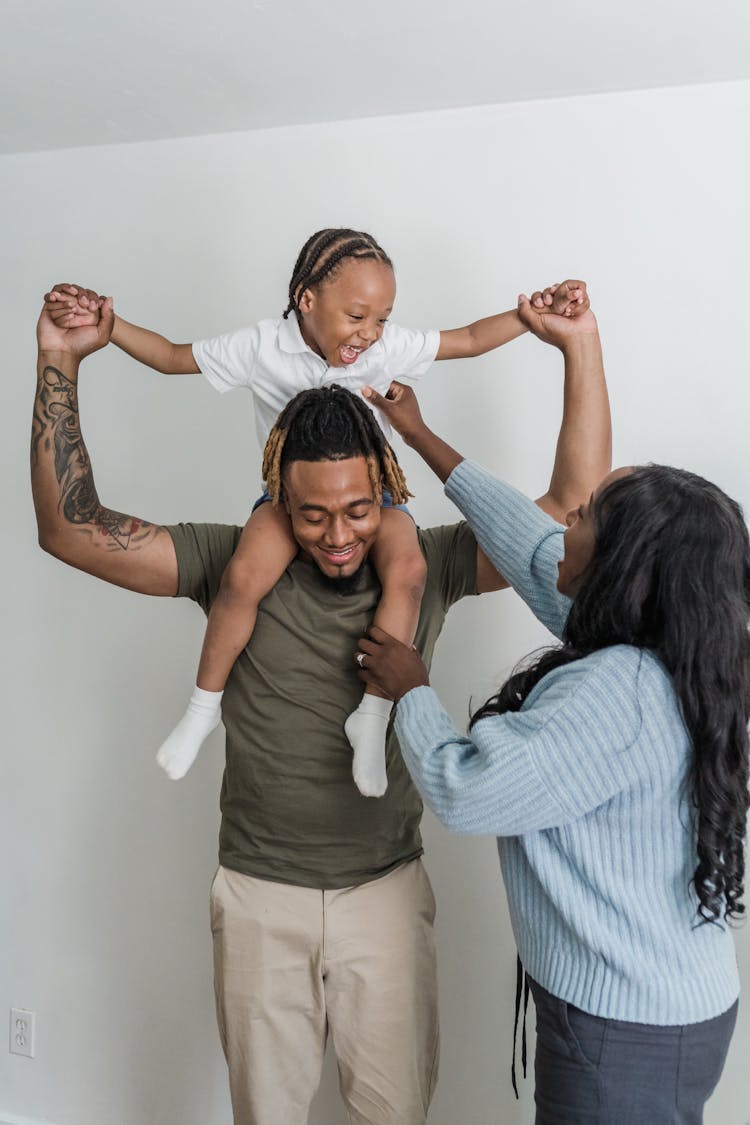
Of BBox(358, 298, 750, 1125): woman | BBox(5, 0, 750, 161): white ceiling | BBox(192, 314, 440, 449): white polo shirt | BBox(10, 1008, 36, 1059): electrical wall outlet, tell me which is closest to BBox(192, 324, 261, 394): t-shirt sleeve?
BBox(192, 314, 440, 449): white polo shirt

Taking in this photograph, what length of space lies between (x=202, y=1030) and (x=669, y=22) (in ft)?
7.55

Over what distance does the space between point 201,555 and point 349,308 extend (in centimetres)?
46

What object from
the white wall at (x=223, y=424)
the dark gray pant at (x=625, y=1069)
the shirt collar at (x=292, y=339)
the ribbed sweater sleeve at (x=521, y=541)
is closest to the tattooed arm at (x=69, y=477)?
the shirt collar at (x=292, y=339)

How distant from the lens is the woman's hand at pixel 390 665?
1.44 m

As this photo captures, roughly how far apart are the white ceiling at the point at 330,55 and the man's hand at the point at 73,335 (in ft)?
1.83

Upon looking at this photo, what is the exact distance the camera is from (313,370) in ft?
5.57

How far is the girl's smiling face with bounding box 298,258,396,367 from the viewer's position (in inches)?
63.1

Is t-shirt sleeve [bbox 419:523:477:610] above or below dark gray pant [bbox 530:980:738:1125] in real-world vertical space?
above

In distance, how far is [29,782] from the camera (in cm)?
257

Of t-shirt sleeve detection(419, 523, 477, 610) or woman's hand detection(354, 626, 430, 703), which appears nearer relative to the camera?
woman's hand detection(354, 626, 430, 703)

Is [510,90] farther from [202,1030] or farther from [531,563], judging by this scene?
[202,1030]

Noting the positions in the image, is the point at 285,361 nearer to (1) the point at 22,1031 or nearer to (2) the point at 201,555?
(2) the point at 201,555

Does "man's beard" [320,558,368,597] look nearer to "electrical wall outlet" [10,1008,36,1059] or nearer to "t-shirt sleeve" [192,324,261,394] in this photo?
"t-shirt sleeve" [192,324,261,394]

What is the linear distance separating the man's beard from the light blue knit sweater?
1.10 ft
